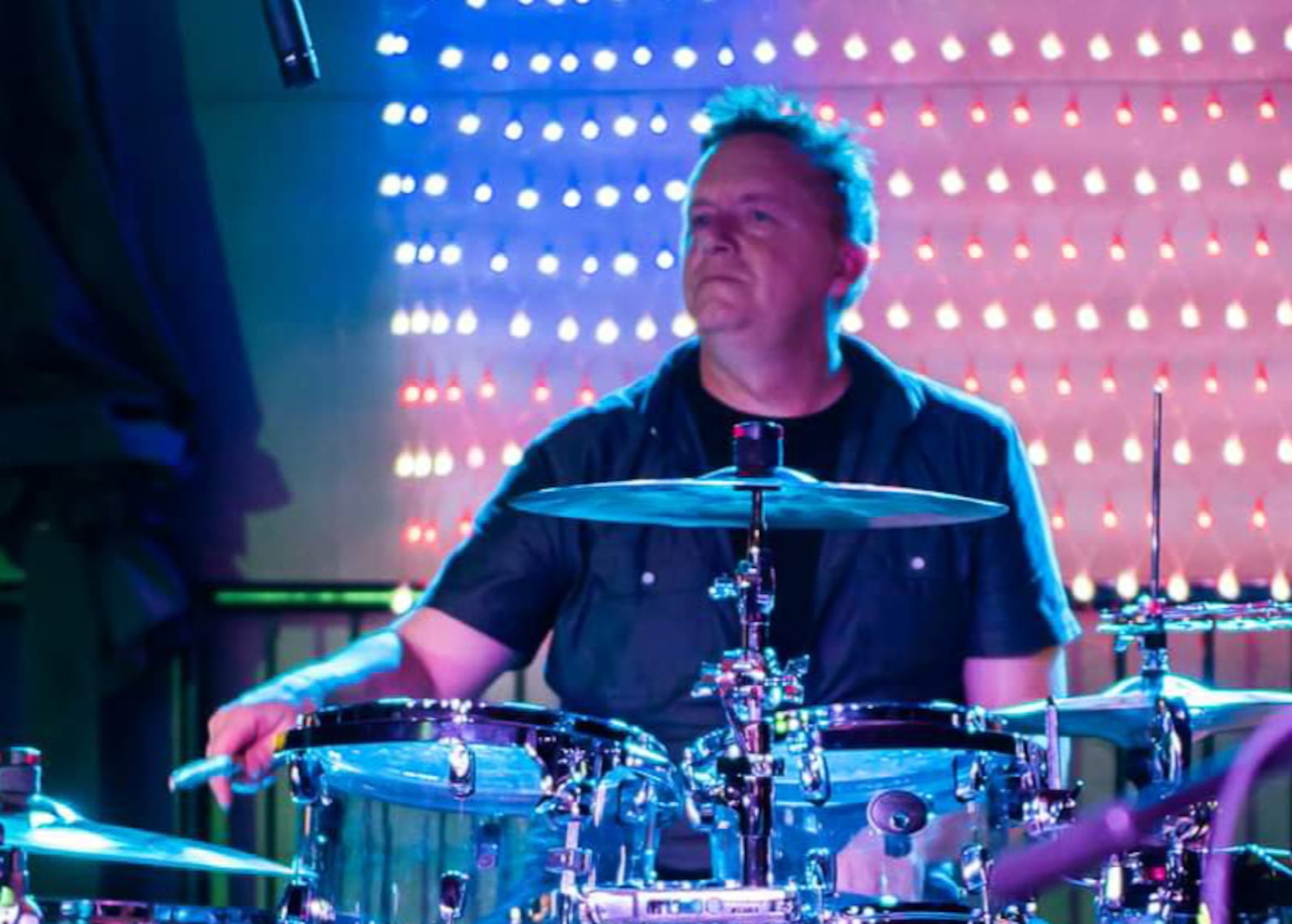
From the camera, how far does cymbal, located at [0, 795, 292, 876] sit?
2400 millimetres

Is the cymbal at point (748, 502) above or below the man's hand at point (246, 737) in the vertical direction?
above

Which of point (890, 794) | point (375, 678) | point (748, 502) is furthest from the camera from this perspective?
point (375, 678)

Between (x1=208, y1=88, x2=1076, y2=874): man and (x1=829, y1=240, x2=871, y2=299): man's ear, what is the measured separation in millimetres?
22

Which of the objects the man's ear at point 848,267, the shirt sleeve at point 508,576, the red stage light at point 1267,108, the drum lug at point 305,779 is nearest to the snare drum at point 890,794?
the drum lug at point 305,779

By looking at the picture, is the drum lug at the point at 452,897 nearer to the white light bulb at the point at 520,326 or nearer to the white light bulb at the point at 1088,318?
the white light bulb at the point at 520,326

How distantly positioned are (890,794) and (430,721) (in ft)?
2.08

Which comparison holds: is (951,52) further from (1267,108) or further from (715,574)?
(715,574)

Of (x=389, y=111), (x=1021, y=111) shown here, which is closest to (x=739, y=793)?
(x=1021, y=111)

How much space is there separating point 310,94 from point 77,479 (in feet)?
3.20

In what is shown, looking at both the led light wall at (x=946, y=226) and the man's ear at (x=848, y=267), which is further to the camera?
the led light wall at (x=946, y=226)

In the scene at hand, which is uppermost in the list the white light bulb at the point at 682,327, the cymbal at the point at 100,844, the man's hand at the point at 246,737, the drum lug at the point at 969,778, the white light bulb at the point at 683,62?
the white light bulb at the point at 683,62

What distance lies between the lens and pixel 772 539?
11.8 feet

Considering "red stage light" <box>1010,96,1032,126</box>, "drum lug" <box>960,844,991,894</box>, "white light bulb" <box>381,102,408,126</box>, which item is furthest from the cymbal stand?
"white light bulb" <box>381,102,408,126</box>

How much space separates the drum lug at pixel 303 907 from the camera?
2527 mm
